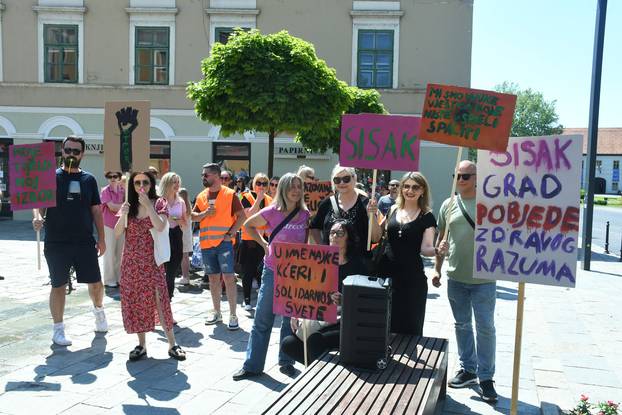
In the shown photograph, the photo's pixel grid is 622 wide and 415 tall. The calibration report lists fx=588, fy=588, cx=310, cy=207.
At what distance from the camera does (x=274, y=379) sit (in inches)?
197

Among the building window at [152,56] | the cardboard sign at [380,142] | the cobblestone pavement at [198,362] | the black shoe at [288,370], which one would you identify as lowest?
the cobblestone pavement at [198,362]

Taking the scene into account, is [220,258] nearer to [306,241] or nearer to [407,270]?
[306,241]

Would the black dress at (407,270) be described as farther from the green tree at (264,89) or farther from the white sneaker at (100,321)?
the green tree at (264,89)

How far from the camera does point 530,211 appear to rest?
4047 mm

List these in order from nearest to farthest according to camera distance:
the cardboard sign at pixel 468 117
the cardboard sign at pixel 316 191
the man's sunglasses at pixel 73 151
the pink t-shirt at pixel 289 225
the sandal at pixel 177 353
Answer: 1. the cardboard sign at pixel 468 117
2. the pink t-shirt at pixel 289 225
3. the sandal at pixel 177 353
4. the man's sunglasses at pixel 73 151
5. the cardboard sign at pixel 316 191

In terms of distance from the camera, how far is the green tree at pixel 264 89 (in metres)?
10.6

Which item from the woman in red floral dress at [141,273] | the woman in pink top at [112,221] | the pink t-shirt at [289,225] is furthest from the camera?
the woman in pink top at [112,221]

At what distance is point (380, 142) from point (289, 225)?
3.47 feet

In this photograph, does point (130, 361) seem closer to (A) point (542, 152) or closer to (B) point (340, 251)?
(B) point (340, 251)

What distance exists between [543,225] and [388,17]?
17326 millimetres

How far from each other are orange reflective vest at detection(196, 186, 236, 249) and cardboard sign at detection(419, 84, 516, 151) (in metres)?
2.96

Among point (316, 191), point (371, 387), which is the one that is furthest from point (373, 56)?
point (371, 387)

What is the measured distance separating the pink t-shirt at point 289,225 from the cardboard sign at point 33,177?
220cm

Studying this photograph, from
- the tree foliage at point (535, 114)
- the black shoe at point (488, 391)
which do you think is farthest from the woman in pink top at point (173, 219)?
the tree foliage at point (535, 114)
